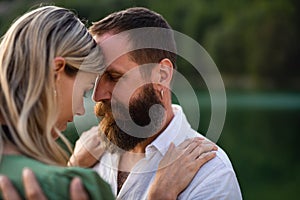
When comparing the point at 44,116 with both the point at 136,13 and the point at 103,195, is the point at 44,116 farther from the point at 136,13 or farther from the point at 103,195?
the point at 136,13

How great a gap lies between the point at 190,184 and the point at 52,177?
0.70m

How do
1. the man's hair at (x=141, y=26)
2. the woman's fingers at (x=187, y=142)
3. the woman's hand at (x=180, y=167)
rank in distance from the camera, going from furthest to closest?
the man's hair at (x=141, y=26) < the woman's fingers at (x=187, y=142) < the woman's hand at (x=180, y=167)

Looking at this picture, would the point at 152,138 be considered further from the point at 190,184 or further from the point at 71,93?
the point at 71,93

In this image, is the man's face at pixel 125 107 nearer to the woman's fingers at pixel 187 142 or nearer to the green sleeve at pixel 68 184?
the woman's fingers at pixel 187 142

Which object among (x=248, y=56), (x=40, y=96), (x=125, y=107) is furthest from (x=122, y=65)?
(x=248, y=56)

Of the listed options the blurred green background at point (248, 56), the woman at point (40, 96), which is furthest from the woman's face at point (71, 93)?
the blurred green background at point (248, 56)

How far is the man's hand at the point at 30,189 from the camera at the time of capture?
121 cm

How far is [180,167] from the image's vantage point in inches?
73.0

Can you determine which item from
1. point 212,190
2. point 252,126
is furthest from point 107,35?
point 252,126

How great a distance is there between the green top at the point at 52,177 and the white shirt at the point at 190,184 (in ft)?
1.95

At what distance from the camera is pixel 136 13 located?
2074mm

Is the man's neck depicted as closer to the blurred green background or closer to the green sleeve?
the green sleeve

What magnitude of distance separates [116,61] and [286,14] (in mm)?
15859

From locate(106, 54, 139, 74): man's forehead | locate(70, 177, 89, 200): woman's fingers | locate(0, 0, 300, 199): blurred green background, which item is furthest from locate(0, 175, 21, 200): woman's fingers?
locate(0, 0, 300, 199): blurred green background
